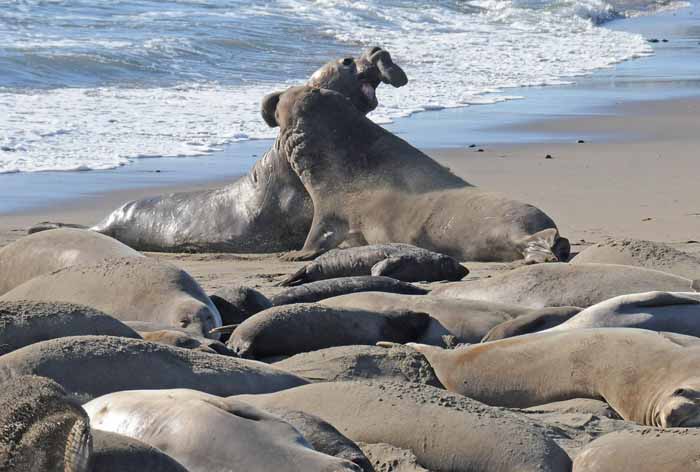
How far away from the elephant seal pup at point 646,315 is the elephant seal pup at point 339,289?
137 cm

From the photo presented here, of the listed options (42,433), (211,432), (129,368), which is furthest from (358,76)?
(42,433)

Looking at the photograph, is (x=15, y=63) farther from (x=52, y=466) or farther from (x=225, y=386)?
(x=52, y=466)

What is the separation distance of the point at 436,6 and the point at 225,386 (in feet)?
107

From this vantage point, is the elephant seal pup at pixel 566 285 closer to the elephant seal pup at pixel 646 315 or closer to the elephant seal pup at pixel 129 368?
the elephant seal pup at pixel 646 315

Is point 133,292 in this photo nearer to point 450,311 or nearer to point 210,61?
point 450,311

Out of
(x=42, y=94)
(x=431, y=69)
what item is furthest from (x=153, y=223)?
(x=431, y=69)

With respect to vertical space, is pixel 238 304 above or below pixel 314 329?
below

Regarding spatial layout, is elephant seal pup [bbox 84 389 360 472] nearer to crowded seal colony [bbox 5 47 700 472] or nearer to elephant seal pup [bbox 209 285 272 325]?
crowded seal colony [bbox 5 47 700 472]

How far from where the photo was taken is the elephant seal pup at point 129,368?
386 cm

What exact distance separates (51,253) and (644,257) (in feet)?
9.73

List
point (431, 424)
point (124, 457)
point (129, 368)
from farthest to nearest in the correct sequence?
point (129, 368)
point (431, 424)
point (124, 457)

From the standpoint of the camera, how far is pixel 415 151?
9695mm

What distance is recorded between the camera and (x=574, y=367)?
441cm

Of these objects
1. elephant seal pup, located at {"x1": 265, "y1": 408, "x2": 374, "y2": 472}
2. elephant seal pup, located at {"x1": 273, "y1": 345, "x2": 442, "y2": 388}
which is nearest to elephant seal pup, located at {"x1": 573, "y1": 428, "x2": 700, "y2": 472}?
elephant seal pup, located at {"x1": 265, "y1": 408, "x2": 374, "y2": 472}
